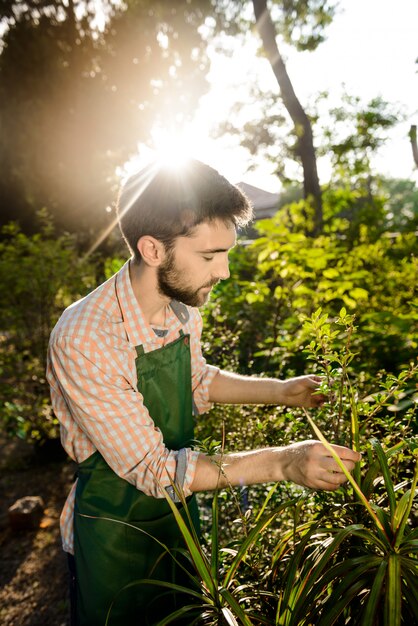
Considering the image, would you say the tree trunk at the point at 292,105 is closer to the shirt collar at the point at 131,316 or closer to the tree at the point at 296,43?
the tree at the point at 296,43

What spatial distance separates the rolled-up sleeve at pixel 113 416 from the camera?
1.38 meters

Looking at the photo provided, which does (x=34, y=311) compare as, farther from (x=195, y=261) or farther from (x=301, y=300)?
(x=195, y=261)

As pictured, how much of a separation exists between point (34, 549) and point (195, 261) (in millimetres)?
3482

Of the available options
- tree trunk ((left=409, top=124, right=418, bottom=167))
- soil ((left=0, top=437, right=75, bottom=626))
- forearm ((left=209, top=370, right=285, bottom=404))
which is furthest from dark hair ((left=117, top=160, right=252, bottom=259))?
soil ((left=0, top=437, right=75, bottom=626))

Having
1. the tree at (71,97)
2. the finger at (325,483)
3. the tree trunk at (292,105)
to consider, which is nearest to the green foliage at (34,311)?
the tree trunk at (292,105)

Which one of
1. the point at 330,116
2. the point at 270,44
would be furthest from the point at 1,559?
the point at 330,116

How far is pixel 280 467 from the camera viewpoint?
1307mm

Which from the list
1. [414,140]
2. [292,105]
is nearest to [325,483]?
[414,140]

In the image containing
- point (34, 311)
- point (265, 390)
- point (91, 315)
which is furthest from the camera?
point (34, 311)

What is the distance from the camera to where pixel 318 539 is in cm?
147

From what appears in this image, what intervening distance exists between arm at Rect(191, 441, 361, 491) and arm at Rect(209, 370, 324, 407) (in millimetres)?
411

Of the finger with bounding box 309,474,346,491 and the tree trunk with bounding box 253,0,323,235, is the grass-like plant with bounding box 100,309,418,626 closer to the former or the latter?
the finger with bounding box 309,474,346,491

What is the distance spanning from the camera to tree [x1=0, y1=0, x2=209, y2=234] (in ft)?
51.1

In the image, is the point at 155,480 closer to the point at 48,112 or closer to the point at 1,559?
the point at 1,559
